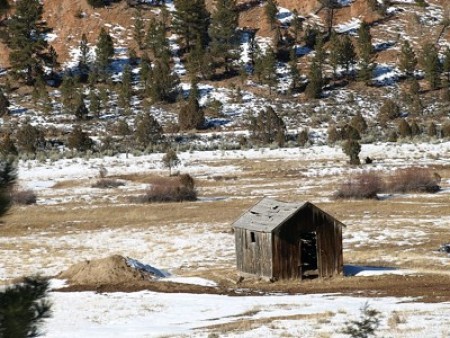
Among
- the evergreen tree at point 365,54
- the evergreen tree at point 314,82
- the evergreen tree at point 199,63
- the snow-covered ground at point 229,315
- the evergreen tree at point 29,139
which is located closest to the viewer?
the snow-covered ground at point 229,315

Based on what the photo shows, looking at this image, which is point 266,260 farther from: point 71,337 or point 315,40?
point 315,40

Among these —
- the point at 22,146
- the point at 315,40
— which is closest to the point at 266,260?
the point at 22,146

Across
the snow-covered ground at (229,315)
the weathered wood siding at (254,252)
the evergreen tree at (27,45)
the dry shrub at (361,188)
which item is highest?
the evergreen tree at (27,45)

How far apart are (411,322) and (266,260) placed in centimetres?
751

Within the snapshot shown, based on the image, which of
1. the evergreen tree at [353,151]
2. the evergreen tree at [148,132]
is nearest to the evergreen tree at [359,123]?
the evergreen tree at [353,151]

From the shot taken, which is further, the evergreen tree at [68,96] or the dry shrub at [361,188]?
the evergreen tree at [68,96]

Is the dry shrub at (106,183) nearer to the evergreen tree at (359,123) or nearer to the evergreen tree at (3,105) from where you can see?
the evergreen tree at (359,123)

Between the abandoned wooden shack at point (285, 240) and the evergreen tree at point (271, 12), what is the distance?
5890cm

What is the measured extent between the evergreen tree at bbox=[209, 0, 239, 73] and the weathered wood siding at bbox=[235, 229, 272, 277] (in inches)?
2129

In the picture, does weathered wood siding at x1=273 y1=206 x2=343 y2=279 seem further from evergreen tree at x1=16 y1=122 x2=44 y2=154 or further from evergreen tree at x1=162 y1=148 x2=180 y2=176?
evergreen tree at x1=16 y1=122 x2=44 y2=154

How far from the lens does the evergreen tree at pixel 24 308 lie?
3.63 metres

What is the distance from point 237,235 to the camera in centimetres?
2388

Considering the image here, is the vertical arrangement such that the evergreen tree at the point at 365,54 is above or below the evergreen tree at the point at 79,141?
above

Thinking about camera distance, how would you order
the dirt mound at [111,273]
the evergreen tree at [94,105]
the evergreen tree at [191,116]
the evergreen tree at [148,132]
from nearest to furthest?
the dirt mound at [111,273]
the evergreen tree at [148,132]
the evergreen tree at [191,116]
the evergreen tree at [94,105]
